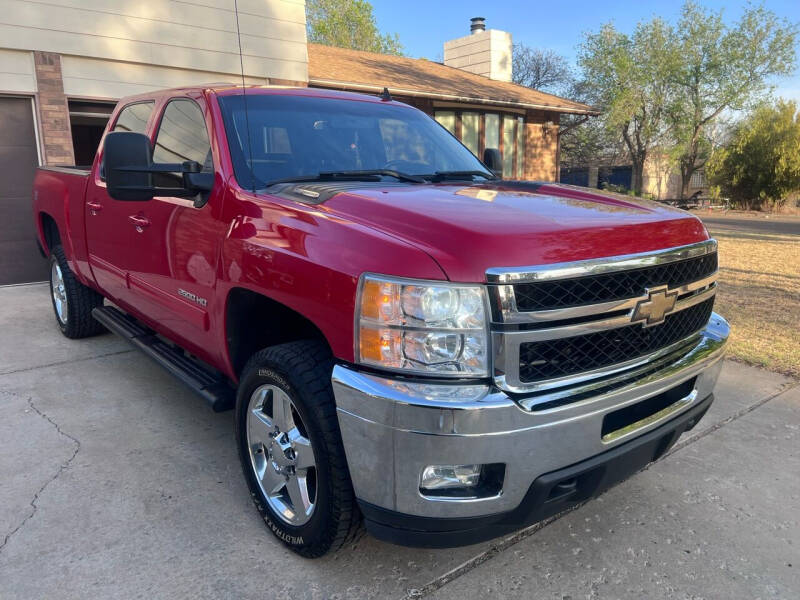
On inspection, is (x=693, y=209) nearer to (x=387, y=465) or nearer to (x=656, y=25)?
(x=656, y=25)

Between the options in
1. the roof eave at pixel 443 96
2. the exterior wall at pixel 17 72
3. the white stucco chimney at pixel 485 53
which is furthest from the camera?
the white stucco chimney at pixel 485 53

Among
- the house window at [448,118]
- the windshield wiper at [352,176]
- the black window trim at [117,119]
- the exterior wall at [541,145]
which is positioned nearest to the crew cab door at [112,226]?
the black window trim at [117,119]

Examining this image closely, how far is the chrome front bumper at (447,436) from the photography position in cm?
188

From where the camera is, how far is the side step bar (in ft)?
9.89

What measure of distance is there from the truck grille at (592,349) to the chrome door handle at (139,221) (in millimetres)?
2430

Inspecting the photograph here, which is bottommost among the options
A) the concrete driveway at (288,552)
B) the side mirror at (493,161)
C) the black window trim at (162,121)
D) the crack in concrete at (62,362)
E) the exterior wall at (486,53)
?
the concrete driveway at (288,552)

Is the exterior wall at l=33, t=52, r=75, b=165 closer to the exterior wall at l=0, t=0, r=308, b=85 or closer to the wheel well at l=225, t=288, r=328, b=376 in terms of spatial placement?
the exterior wall at l=0, t=0, r=308, b=85

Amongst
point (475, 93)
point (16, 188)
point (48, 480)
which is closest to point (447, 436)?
point (48, 480)

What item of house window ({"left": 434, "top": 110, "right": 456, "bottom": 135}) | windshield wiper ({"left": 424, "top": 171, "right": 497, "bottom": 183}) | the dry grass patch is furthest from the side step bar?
house window ({"left": 434, "top": 110, "right": 456, "bottom": 135})

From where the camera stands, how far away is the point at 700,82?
3341 cm

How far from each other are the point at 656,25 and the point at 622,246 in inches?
1466

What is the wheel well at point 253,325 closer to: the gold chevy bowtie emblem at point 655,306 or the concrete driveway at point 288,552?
the concrete driveway at point 288,552

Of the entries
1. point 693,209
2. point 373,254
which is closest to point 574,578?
point 373,254

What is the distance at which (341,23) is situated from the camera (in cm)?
4206
